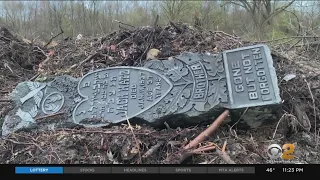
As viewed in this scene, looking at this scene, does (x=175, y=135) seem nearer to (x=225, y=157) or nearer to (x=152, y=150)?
(x=152, y=150)

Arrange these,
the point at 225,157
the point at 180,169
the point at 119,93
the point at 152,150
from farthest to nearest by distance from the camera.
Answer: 1. the point at 119,93
2. the point at 152,150
3. the point at 225,157
4. the point at 180,169

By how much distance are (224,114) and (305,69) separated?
1.11 meters

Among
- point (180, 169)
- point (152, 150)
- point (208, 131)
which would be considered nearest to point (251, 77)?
point (208, 131)

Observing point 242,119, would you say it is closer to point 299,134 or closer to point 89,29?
point 299,134

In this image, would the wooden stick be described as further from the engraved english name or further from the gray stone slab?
the engraved english name

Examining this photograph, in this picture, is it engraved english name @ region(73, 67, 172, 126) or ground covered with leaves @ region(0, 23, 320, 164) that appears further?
engraved english name @ region(73, 67, 172, 126)

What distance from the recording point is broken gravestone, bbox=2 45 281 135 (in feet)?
9.09

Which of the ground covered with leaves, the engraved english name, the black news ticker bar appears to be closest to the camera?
the black news ticker bar

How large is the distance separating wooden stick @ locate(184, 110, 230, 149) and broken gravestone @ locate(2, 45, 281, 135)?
0.05 metres

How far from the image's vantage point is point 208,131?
2.71m

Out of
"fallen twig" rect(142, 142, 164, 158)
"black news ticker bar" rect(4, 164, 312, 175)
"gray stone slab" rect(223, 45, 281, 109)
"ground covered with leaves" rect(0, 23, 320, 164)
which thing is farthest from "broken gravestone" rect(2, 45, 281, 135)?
"black news ticker bar" rect(4, 164, 312, 175)

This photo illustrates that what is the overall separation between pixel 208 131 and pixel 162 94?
506mm

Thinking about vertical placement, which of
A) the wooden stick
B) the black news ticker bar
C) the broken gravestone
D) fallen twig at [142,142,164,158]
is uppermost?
the broken gravestone

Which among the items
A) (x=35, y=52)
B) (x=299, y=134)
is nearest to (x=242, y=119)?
(x=299, y=134)
